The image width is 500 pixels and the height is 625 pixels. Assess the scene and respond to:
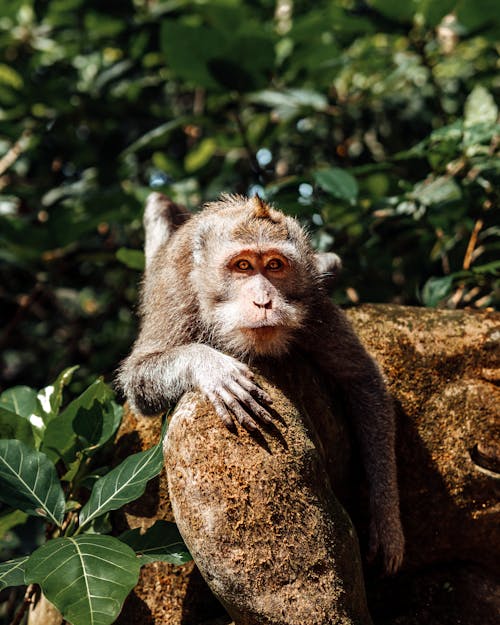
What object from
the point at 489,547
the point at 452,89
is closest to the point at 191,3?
the point at 452,89

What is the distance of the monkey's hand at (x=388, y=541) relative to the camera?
10.1 feet

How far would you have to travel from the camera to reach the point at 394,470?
3.25 m

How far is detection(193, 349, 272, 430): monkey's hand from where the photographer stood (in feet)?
8.44

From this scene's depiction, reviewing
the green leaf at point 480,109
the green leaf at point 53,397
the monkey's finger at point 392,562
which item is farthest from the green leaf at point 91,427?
the green leaf at point 480,109

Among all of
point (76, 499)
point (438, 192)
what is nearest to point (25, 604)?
point (76, 499)

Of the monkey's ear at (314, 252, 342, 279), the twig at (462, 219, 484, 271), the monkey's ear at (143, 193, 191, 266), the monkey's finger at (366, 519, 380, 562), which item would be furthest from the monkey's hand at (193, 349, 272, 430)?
the twig at (462, 219, 484, 271)

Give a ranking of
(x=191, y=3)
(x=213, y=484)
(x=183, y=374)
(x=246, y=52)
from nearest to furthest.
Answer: (x=213, y=484) < (x=183, y=374) < (x=246, y=52) < (x=191, y=3)

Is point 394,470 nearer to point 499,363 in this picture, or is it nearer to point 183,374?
point 499,363

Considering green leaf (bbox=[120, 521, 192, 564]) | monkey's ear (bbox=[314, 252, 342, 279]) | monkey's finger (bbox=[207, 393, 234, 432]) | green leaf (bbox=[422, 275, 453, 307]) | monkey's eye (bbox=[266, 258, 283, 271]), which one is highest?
monkey's eye (bbox=[266, 258, 283, 271])

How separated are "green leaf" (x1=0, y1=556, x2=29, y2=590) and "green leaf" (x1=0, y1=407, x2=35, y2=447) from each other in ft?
2.32

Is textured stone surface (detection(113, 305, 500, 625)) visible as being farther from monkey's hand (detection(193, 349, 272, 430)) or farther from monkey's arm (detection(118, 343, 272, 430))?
monkey's hand (detection(193, 349, 272, 430))

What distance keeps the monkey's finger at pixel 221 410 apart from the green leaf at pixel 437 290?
2095 mm

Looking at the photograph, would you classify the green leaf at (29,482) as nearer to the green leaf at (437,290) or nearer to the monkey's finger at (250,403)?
the monkey's finger at (250,403)

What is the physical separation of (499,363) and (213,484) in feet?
6.15
